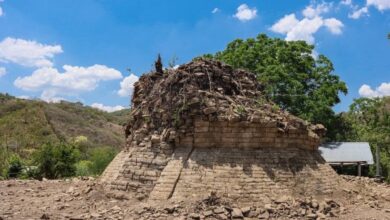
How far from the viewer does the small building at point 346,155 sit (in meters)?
20.0

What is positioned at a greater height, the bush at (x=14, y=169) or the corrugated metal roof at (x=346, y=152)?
the corrugated metal roof at (x=346, y=152)

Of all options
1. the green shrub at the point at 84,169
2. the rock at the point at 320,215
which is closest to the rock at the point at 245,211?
the rock at the point at 320,215

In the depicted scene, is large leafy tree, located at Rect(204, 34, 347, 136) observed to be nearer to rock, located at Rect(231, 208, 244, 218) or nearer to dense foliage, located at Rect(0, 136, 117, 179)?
dense foliage, located at Rect(0, 136, 117, 179)

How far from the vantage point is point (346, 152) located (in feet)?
67.6

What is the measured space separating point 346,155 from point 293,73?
15.9 feet

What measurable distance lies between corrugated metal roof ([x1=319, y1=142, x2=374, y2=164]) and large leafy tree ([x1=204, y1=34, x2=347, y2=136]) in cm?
135

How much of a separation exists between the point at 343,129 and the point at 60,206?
19.0 metres

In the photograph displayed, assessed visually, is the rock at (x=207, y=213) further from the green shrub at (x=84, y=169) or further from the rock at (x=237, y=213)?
the green shrub at (x=84, y=169)

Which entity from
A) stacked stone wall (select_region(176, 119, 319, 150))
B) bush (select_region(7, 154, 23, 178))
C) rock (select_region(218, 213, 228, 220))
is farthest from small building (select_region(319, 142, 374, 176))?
bush (select_region(7, 154, 23, 178))

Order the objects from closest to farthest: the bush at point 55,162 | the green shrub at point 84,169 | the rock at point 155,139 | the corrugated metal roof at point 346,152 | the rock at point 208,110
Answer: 1. the rock at point 208,110
2. the rock at point 155,139
3. the corrugated metal roof at point 346,152
4. the bush at point 55,162
5. the green shrub at point 84,169

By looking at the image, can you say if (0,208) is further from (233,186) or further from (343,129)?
(343,129)

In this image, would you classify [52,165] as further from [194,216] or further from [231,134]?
[194,216]

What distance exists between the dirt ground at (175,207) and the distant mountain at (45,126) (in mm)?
21188

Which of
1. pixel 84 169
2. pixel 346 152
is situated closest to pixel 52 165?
pixel 84 169
